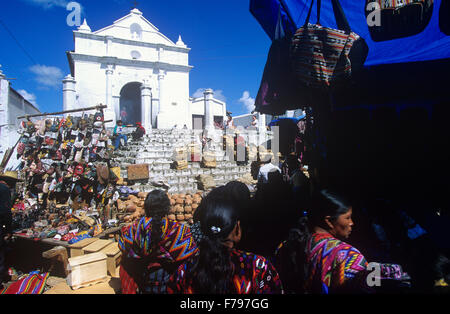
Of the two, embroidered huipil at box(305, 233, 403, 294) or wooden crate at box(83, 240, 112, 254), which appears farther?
wooden crate at box(83, 240, 112, 254)

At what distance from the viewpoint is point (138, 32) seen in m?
20.9

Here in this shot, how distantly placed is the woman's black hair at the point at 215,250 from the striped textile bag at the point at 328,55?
4.59 feet

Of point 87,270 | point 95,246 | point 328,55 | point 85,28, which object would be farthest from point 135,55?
point 328,55

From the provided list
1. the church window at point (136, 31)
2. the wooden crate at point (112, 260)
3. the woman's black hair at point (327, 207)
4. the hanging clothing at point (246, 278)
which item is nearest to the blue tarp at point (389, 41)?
the woman's black hair at point (327, 207)

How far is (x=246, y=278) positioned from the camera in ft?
5.02

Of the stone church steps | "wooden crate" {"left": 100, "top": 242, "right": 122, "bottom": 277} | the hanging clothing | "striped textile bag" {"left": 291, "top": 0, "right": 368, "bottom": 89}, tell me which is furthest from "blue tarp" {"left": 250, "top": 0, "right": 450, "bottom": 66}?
the stone church steps

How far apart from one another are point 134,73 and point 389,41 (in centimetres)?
2067

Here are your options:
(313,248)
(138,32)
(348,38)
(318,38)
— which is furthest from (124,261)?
(138,32)

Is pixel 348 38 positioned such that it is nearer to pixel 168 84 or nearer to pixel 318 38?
pixel 318 38

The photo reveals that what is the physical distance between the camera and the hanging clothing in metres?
1.51

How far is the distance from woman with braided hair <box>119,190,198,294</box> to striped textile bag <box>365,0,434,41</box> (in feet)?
9.58

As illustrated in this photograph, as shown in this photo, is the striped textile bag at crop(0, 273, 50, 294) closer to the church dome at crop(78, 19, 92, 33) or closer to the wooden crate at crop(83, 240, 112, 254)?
the wooden crate at crop(83, 240, 112, 254)

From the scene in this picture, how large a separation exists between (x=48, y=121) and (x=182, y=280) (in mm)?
10498

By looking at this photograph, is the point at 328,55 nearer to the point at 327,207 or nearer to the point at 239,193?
the point at 327,207
